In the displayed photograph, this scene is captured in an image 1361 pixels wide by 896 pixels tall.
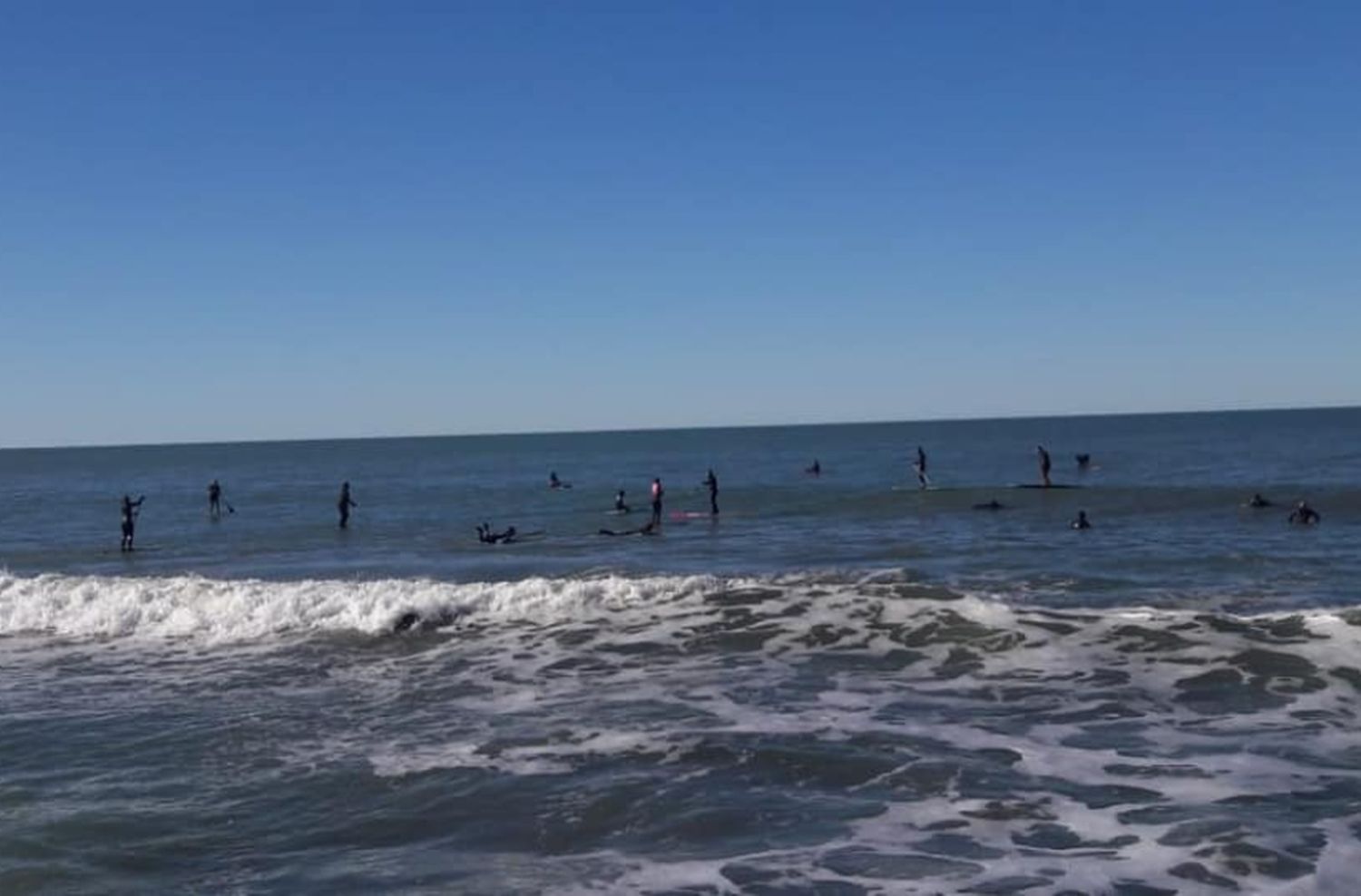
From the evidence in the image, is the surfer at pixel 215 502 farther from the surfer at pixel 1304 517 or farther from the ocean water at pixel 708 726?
the surfer at pixel 1304 517

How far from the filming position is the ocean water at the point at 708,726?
34.3 feet

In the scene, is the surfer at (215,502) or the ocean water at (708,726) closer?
the ocean water at (708,726)

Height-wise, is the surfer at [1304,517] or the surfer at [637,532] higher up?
the surfer at [1304,517]

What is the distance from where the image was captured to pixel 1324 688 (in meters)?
16.1

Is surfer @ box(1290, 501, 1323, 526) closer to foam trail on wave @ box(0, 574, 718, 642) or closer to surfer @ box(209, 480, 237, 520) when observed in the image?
foam trail on wave @ box(0, 574, 718, 642)

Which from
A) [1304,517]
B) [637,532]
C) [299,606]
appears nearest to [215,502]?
[637,532]

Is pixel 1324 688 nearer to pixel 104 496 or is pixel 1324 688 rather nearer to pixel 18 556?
pixel 18 556

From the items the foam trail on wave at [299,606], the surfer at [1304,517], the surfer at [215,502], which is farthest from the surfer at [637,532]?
the surfer at [215,502]

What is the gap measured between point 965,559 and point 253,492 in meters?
71.0

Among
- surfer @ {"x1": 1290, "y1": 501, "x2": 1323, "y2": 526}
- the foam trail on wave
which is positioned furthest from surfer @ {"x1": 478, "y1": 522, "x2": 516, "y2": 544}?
surfer @ {"x1": 1290, "y1": 501, "x2": 1323, "y2": 526}

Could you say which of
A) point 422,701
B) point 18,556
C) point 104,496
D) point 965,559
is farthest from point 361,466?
point 422,701

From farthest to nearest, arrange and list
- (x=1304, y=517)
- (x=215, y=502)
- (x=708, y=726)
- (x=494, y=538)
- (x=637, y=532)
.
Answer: (x=215, y=502)
(x=637, y=532)
(x=494, y=538)
(x=1304, y=517)
(x=708, y=726)

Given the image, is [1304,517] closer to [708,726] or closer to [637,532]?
[637,532]

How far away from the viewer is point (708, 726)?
48.9 feet
